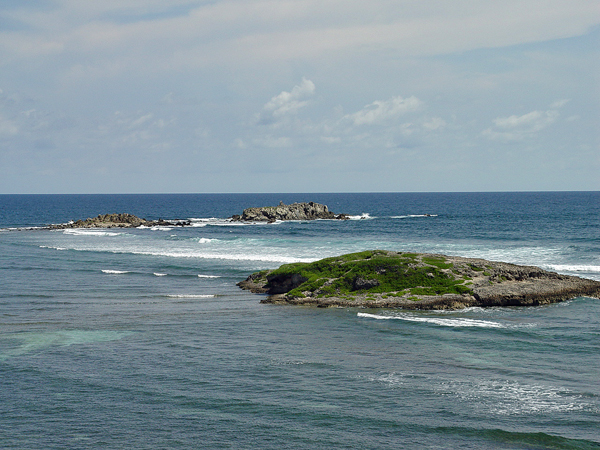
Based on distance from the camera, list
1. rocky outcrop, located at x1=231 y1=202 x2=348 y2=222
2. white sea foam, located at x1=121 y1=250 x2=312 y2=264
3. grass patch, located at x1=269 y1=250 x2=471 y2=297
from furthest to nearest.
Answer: rocky outcrop, located at x1=231 y1=202 x2=348 y2=222 < white sea foam, located at x1=121 y1=250 x2=312 y2=264 < grass patch, located at x1=269 y1=250 x2=471 y2=297

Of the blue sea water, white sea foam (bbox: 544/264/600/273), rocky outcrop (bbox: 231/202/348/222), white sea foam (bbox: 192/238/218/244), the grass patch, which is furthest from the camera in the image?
rocky outcrop (bbox: 231/202/348/222)

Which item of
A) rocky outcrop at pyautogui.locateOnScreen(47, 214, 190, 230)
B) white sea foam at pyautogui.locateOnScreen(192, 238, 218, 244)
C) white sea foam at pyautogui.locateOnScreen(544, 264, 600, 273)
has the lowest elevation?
white sea foam at pyautogui.locateOnScreen(544, 264, 600, 273)

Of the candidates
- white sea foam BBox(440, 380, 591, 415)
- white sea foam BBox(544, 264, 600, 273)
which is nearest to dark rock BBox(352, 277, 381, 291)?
white sea foam BBox(440, 380, 591, 415)

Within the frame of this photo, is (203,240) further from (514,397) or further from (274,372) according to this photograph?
(514,397)

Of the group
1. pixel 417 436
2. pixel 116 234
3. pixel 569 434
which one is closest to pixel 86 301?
pixel 417 436

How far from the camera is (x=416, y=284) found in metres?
39.2

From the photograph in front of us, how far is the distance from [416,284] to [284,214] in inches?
3524

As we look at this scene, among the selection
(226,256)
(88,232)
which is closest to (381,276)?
(226,256)

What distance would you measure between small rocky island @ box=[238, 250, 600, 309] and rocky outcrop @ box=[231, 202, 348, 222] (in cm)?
8043

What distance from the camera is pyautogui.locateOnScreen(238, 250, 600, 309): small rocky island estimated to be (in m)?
37.8

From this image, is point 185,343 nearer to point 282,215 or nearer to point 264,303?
point 264,303

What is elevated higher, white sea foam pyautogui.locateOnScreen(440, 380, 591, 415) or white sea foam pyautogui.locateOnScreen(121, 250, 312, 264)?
white sea foam pyautogui.locateOnScreen(121, 250, 312, 264)

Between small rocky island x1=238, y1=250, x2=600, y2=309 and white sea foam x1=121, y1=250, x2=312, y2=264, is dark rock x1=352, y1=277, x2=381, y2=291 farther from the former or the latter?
white sea foam x1=121, y1=250, x2=312, y2=264

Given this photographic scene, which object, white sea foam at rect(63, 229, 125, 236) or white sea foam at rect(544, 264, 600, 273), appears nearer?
white sea foam at rect(544, 264, 600, 273)
